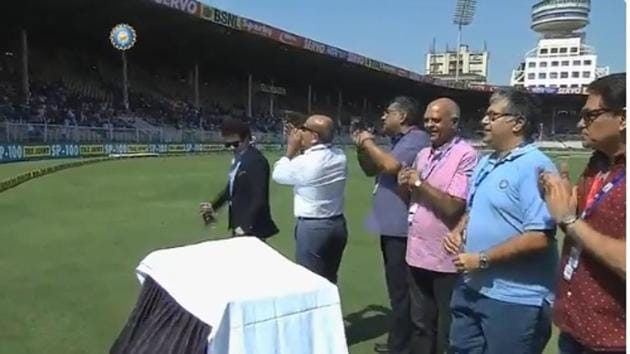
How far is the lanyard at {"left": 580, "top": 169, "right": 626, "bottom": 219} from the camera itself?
190 centimetres

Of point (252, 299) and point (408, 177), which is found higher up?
point (408, 177)

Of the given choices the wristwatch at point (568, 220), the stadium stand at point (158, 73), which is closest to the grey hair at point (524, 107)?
the wristwatch at point (568, 220)

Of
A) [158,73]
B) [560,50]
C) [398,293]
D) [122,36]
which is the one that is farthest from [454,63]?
[398,293]

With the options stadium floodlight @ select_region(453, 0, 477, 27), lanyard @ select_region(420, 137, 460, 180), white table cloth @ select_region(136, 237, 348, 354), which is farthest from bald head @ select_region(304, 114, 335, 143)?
stadium floodlight @ select_region(453, 0, 477, 27)

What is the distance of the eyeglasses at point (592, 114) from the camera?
1.95 metres

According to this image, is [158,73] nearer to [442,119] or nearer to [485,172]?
[442,119]

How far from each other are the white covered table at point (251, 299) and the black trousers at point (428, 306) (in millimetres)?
1513

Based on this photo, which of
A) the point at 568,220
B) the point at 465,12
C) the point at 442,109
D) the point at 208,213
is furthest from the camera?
the point at 465,12

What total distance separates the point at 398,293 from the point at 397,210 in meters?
0.50

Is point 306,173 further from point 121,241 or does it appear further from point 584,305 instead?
point 121,241

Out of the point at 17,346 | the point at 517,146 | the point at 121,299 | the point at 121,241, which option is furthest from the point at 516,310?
the point at 121,241

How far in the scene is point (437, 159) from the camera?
10.6 ft

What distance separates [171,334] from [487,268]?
130 cm

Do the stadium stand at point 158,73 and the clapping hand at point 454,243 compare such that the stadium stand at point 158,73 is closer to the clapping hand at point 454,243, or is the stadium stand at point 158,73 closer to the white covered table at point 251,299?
the clapping hand at point 454,243
